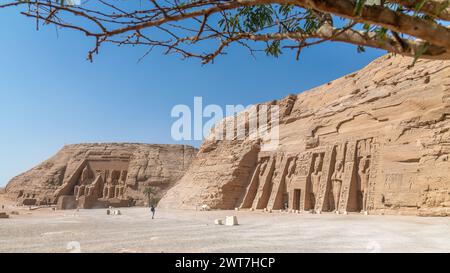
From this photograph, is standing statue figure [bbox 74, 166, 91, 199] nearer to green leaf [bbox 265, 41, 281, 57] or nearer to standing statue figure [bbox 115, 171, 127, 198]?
standing statue figure [bbox 115, 171, 127, 198]

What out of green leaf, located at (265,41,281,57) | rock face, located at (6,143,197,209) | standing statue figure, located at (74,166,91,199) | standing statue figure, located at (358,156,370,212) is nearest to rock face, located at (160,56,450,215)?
standing statue figure, located at (358,156,370,212)

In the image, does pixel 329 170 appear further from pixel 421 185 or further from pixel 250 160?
pixel 250 160

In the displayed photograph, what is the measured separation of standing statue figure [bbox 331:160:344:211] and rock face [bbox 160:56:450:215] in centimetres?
6

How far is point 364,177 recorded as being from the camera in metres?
20.9

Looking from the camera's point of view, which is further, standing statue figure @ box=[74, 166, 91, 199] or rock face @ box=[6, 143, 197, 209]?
rock face @ box=[6, 143, 197, 209]

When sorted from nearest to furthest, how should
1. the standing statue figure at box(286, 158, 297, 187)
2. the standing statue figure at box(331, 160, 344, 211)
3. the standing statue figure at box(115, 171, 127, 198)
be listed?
the standing statue figure at box(331, 160, 344, 211) < the standing statue figure at box(286, 158, 297, 187) < the standing statue figure at box(115, 171, 127, 198)

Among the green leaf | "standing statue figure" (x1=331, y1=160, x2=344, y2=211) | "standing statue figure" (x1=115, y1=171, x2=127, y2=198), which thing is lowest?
"standing statue figure" (x1=115, y1=171, x2=127, y2=198)

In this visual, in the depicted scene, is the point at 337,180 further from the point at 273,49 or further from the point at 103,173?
the point at 103,173

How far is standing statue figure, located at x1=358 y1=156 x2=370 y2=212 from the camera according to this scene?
20.5m

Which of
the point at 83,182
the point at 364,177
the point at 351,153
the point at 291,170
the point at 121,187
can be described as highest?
the point at 351,153

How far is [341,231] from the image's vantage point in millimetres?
12453

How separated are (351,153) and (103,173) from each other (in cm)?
4802

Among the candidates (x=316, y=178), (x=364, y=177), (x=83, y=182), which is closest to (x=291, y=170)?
(x=316, y=178)

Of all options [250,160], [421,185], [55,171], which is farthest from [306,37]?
[55,171]
